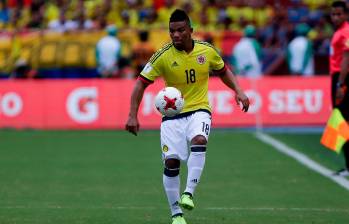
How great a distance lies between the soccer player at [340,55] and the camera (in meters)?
14.0

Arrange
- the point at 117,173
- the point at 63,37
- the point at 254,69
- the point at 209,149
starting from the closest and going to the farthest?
1. the point at 117,173
2. the point at 209,149
3. the point at 254,69
4. the point at 63,37

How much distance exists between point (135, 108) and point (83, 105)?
13.0 metres

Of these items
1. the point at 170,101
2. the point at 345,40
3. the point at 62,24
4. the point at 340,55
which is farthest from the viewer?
the point at 62,24

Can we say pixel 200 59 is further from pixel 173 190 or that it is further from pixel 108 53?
pixel 108 53

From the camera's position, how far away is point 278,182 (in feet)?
45.5

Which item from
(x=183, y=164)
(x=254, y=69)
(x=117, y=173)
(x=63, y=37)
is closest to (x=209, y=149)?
(x=183, y=164)

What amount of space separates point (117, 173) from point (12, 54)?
14212mm

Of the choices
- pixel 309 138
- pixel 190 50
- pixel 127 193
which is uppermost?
pixel 190 50

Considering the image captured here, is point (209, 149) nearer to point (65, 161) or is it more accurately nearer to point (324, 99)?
point (65, 161)

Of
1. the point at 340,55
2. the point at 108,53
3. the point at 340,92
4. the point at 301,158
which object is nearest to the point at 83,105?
the point at 108,53

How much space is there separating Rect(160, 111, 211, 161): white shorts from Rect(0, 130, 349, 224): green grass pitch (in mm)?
753

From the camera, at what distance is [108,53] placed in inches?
1026

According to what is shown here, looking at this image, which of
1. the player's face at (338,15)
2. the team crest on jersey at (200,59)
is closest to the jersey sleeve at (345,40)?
the player's face at (338,15)

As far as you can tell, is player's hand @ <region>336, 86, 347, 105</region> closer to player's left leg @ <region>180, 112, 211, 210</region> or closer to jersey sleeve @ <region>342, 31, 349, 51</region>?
jersey sleeve @ <region>342, 31, 349, 51</region>
